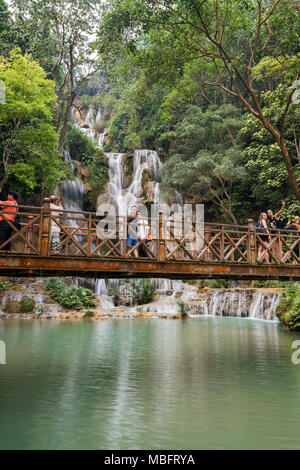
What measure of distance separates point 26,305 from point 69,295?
2.45 m

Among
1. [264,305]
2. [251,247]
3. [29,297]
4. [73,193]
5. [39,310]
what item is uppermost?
[73,193]

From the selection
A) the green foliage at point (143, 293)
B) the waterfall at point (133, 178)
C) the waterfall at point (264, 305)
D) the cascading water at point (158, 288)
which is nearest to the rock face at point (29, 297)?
the cascading water at point (158, 288)

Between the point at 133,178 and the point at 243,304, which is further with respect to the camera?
the point at 133,178

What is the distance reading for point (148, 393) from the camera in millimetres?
7742

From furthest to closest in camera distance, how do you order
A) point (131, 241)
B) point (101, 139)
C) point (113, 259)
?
point (101, 139) < point (131, 241) < point (113, 259)

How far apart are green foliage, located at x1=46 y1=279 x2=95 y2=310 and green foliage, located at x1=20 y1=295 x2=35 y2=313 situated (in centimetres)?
151

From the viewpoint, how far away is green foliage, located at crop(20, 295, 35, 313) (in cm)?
2202

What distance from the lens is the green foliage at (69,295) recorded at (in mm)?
22938

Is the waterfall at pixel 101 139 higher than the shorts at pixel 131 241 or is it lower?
higher

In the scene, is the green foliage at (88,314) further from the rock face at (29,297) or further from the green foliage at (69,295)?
the rock face at (29,297)

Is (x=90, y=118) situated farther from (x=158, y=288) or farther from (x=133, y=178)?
(x=158, y=288)

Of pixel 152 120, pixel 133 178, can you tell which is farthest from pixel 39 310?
pixel 152 120

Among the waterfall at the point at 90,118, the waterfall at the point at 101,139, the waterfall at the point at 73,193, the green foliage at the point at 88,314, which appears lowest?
the green foliage at the point at 88,314

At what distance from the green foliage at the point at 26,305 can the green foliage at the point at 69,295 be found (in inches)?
59.3
